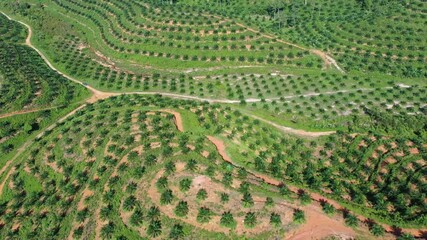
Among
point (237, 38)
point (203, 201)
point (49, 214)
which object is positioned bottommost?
point (49, 214)

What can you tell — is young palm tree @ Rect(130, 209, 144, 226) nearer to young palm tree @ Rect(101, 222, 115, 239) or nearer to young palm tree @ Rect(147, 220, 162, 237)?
young palm tree @ Rect(147, 220, 162, 237)

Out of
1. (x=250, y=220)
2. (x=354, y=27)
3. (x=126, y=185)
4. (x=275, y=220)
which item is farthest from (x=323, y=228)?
(x=354, y=27)

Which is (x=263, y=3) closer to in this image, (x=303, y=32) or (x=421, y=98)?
(x=303, y=32)

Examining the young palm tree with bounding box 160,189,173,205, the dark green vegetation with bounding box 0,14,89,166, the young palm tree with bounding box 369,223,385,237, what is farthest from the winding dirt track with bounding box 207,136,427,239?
Answer: the dark green vegetation with bounding box 0,14,89,166

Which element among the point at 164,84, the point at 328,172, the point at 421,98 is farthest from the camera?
the point at 164,84

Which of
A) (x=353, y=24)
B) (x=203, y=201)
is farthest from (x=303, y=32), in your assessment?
(x=203, y=201)

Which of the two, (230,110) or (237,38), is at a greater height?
(237,38)

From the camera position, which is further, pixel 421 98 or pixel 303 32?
pixel 303 32

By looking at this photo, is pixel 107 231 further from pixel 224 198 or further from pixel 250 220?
pixel 250 220
